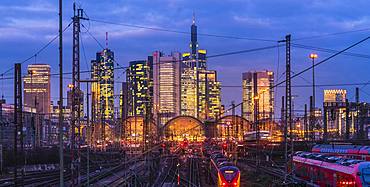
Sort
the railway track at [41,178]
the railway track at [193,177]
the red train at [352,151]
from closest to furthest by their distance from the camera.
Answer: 1. the red train at [352,151]
2. the railway track at [41,178]
3. the railway track at [193,177]

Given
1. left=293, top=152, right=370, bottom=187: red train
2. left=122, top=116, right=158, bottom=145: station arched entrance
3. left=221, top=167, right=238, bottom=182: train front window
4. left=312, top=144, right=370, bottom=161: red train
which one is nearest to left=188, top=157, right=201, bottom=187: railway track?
left=221, top=167, right=238, bottom=182: train front window

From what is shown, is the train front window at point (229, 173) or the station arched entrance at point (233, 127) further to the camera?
the station arched entrance at point (233, 127)

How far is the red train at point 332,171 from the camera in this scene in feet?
94.2

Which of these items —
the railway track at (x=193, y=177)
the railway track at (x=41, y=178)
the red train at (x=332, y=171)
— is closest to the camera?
the red train at (x=332, y=171)

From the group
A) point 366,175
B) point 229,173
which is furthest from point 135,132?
point 366,175

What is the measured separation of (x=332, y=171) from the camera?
33.3 meters

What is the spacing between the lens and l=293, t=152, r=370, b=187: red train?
1131 inches

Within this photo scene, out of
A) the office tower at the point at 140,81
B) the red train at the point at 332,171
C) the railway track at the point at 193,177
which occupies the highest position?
the office tower at the point at 140,81

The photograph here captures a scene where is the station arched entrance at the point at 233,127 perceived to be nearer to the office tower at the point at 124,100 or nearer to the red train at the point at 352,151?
the office tower at the point at 124,100

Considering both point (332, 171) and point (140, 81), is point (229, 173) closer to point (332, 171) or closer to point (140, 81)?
point (332, 171)

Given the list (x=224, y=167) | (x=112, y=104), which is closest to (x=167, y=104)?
(x=112, y=104)

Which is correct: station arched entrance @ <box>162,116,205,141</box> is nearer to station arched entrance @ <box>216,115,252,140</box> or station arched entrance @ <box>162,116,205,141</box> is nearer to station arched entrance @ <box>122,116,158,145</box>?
station arched entrance @ <box>216,115,252,140</box>

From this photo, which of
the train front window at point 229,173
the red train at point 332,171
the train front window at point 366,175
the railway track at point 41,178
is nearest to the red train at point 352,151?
the red train at point 332,171

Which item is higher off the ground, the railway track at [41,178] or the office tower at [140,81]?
the office tower at [140,81]
